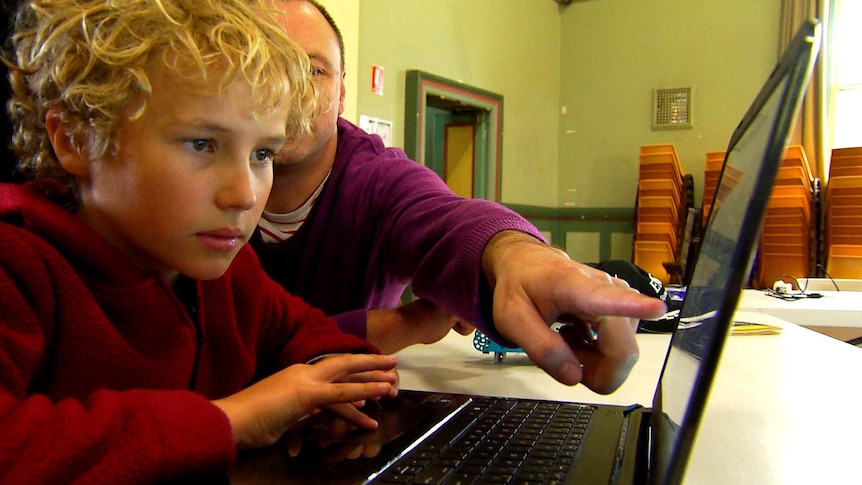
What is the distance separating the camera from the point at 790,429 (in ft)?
2.61

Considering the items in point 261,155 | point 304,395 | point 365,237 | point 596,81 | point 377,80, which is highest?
point 596,81

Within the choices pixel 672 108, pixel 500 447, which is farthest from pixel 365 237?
pixel 672 108

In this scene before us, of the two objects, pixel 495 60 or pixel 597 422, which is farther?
pixel 495 60

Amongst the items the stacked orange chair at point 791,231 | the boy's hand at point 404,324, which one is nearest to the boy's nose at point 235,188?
the boy's hand at point 404,324

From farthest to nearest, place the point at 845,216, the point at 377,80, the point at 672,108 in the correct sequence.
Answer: the point at 672,108
the point at 845,216
the point at 377,80

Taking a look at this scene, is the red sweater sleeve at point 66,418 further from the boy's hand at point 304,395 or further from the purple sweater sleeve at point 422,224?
the purple sweater sleeve at point 422,224

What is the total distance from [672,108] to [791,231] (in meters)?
1.19

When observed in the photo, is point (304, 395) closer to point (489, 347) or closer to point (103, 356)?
point (103, 356)

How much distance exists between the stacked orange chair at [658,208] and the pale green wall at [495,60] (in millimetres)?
728

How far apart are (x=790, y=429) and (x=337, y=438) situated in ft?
1.71

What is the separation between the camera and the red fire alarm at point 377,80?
3.21 m

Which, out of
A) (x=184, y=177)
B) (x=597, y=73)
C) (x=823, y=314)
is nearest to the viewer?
(x=184, y=177)

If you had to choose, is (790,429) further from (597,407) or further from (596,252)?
(596,252)

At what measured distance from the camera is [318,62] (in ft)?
4.08
